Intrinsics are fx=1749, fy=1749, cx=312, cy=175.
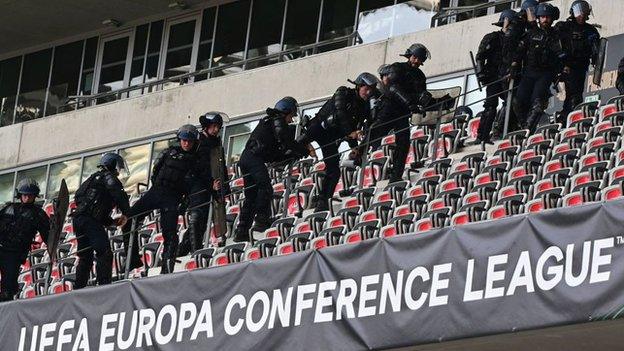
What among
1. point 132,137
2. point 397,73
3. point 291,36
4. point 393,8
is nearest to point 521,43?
point 397,73

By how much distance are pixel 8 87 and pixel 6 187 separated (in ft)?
9.47

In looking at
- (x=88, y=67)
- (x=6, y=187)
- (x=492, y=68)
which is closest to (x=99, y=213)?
(x=492, y=68)

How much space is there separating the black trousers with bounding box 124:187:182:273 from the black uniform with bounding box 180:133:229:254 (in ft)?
0.66

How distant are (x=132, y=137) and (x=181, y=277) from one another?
1514 cm

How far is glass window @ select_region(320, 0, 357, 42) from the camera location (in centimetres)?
2991

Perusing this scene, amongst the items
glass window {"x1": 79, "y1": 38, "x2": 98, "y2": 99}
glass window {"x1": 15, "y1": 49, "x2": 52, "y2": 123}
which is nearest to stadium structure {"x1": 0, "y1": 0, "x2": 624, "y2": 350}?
glass window {"x1": 79, "y1": 38, "x2": 98, "y2": 99}

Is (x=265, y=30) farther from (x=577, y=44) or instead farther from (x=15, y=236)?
(x=577, y=44)

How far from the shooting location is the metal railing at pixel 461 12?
26.7 metres

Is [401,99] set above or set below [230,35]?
below

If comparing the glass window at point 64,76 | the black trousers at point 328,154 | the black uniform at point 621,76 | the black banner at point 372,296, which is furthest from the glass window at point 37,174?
the black uniform at point 621,76

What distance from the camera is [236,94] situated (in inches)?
1198

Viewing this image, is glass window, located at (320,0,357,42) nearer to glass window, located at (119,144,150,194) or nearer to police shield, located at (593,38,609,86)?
glass window, located at (119,144,150,194)

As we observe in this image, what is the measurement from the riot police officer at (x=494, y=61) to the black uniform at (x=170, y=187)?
11.3ft

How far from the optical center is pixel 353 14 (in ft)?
98.1
